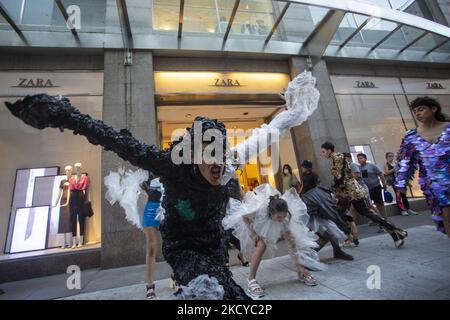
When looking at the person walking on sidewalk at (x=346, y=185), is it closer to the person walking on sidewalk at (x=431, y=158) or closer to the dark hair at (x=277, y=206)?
the person walking on sidewalk at (x=431, y=158)

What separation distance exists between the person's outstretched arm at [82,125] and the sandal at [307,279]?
2.65 metres

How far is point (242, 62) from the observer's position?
333 inches

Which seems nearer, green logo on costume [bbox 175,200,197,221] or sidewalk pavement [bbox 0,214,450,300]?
green logo on costume [bbox 175,200,197,221]

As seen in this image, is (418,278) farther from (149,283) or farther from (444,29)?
(444,29)

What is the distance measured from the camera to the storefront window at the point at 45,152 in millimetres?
6211

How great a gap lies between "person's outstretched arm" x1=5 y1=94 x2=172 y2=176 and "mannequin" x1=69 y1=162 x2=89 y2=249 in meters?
5.69

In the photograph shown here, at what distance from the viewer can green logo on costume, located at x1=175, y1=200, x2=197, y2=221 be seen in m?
1.61

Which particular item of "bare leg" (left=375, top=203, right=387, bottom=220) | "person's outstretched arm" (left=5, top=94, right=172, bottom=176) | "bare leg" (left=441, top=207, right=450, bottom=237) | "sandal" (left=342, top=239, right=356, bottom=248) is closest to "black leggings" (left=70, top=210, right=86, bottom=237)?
"person's outstretched arm" (left=5, top=94, right=172, bottom=176)

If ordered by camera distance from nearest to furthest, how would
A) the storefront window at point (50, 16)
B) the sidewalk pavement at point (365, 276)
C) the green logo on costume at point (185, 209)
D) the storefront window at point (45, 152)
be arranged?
1. the green logo on costume at point (185, 209)
2. the sidewalk pavement at point (365, 276)
3. the storefront window at point (45, 152)
4. the storefront window at point (50, 16)

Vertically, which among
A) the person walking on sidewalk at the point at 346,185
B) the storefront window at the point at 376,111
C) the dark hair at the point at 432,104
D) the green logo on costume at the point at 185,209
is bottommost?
the green logo on costume at the point at 185,209

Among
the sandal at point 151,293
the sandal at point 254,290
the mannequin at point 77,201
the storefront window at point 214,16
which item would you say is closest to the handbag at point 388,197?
the sandal at point 254,290

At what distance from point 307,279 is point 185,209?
2462mm

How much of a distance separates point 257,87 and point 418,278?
6.79 meters

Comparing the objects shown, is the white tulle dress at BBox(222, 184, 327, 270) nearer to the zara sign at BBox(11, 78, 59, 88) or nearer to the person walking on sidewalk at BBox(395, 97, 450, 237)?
the person walking on sidewalk at BBox(395, 97, 450, 237)
